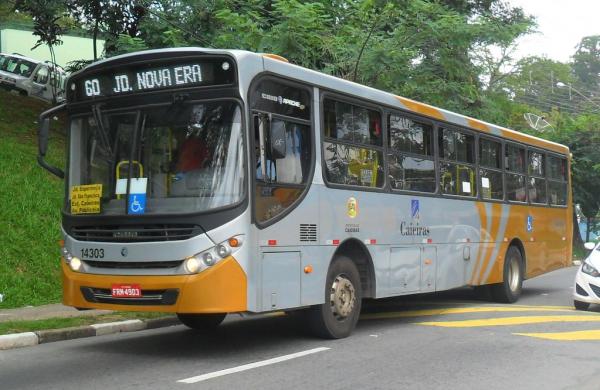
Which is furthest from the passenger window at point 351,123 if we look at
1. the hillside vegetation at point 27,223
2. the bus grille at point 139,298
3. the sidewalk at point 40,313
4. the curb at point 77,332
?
the hillside vegetation at point 27,223

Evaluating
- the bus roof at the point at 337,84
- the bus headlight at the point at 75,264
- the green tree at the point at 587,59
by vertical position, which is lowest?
the bus headlight at the point at 75,264

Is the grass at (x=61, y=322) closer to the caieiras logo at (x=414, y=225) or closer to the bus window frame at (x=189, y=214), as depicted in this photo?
the bus window frame at (x=189, y=214)

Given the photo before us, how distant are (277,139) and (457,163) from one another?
4793 millimetres

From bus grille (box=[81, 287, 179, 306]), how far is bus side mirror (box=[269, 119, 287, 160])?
1837 mm

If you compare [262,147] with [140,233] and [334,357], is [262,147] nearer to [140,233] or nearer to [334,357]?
[140,233]

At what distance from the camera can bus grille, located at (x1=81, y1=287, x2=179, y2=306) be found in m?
6.84

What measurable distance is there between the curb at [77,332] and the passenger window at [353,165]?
3.51 meters

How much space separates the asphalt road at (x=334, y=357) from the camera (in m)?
6.30

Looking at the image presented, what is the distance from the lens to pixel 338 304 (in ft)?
27.6

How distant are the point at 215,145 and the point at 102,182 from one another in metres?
1.40

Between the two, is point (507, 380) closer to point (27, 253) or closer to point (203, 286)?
point (203, 286)

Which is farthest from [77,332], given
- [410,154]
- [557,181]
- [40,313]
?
[557,181]

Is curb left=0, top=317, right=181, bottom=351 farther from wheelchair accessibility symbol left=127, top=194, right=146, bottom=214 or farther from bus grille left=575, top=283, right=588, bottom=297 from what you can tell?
bus grille left=575, top=283, right=588, bottom=297

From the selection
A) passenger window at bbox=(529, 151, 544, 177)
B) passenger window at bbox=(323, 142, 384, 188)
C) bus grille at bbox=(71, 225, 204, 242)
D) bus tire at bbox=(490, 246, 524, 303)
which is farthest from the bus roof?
bus tire at bbox=(490, 246, 524, 303)
